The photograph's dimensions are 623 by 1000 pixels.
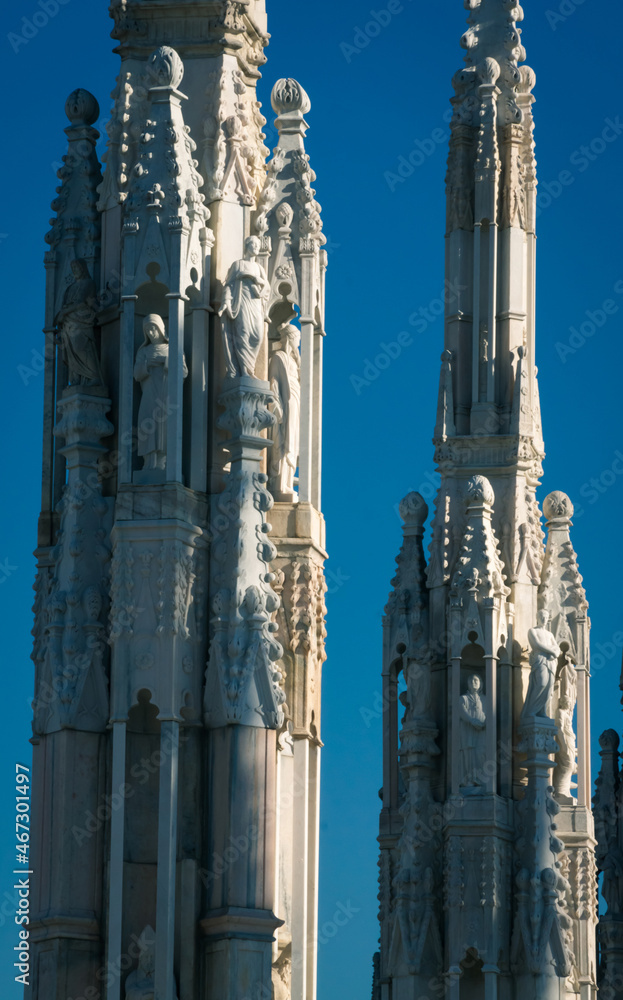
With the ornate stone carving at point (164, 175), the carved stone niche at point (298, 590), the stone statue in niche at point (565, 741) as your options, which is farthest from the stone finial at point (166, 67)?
the stone statue in niche at point (565, 741)

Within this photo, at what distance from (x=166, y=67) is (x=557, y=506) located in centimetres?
2258

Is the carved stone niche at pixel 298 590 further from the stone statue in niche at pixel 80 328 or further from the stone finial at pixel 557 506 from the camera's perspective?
the stone finial at pixel 557 506

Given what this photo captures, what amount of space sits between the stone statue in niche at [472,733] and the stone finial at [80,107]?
64.4 feet

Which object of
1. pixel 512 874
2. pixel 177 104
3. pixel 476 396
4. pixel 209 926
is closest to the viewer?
pixel 209 926

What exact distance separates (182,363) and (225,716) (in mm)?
3204

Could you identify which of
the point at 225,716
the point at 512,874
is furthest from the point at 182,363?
the point at 512,874

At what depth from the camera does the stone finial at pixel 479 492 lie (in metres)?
47.7

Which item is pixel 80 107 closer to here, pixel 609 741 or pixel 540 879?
pixel 540 879

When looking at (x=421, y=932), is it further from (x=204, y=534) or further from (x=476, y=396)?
(x=204, y=534)

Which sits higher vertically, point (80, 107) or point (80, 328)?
point (80, 107)

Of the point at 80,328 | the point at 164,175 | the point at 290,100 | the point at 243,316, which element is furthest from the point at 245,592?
the point at 290,100

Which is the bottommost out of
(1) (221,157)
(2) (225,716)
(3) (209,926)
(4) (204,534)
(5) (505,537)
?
(3) (209,926)

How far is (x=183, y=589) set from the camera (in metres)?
26.4

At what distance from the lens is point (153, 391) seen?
2709cm
